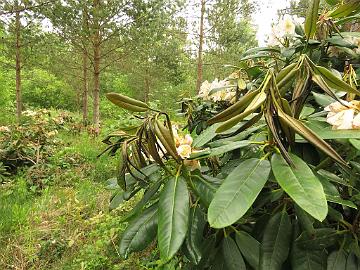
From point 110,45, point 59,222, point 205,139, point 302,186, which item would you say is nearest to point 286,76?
point 302,186

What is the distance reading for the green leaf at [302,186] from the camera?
503mm

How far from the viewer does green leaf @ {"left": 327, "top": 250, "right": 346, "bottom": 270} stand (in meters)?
0.73

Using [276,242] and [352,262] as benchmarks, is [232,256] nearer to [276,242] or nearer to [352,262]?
[276,242]

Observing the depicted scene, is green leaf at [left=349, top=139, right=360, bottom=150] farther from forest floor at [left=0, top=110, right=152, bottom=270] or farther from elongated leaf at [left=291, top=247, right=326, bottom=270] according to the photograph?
forest floor at [left=0, top=110, right=152, bottom=270]

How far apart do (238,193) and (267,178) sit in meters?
0.06

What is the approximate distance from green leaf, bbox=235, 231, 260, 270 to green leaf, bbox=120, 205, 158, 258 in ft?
0.64

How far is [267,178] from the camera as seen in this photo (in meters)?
0.59

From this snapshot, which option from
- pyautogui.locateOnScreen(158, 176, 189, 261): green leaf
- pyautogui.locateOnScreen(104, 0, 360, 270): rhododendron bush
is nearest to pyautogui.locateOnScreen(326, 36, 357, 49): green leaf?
pyautogui.locateOnScreen(104, 0, 360, 270): rhododendron bush

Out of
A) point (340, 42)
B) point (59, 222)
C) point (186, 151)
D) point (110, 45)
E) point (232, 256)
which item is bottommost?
point (59, 222)

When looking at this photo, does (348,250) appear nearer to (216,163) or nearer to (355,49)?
(216,163)

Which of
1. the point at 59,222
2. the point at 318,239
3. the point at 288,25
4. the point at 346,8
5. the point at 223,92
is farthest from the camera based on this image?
the point at 59,222

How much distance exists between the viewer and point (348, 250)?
2.53ft

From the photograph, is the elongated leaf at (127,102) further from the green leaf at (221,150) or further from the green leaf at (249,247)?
the green leaf at (249,247)

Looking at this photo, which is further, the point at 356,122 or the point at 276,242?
the point at 276,242
